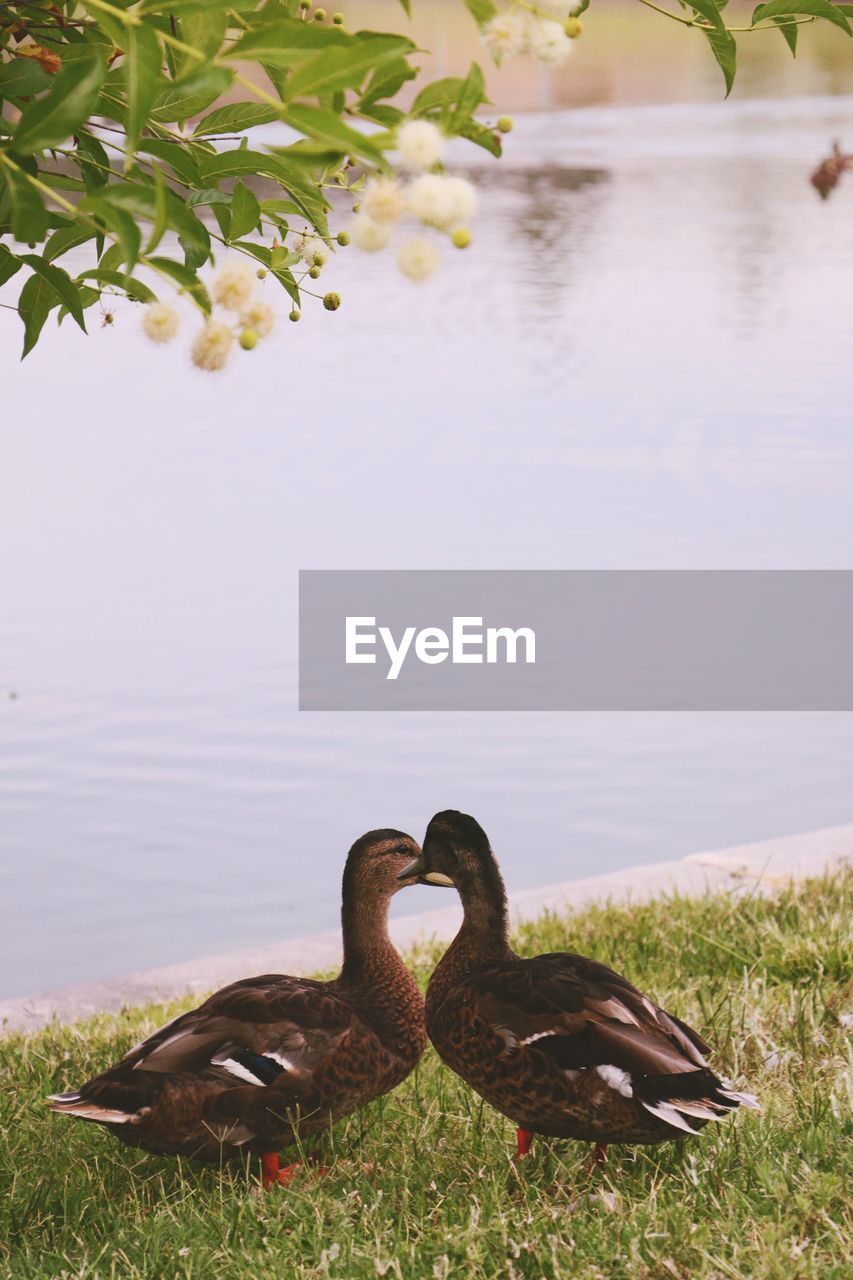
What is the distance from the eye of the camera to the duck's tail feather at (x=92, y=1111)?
12.2ft

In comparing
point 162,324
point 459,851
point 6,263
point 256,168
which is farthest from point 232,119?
point 459,851

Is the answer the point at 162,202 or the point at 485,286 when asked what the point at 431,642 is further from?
the point at 485,286

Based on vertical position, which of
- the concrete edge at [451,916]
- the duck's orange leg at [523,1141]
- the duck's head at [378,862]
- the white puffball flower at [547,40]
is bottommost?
the concrete edge at [451,916]

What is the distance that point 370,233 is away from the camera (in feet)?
7.48

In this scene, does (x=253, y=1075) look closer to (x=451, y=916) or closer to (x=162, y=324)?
(x=162, y=324)

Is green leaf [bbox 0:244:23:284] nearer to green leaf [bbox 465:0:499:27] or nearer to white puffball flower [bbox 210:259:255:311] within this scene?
white puffball flower [bbox 210:259:255:311]

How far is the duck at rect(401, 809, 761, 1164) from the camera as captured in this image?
11.8ft

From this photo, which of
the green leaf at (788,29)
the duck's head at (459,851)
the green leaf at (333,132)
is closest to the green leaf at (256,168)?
the green leaf at (333,132)

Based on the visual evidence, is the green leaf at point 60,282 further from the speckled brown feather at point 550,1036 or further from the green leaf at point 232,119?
the speckled brown feather at point 550,1036

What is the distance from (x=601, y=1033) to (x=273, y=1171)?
865 mm

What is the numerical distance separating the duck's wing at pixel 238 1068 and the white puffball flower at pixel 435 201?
2157 millimetres

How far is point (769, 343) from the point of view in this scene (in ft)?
73.8

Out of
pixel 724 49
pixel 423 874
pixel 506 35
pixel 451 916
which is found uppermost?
pixel 724 49

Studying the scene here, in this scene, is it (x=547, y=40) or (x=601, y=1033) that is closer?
(x=547, y=40)
